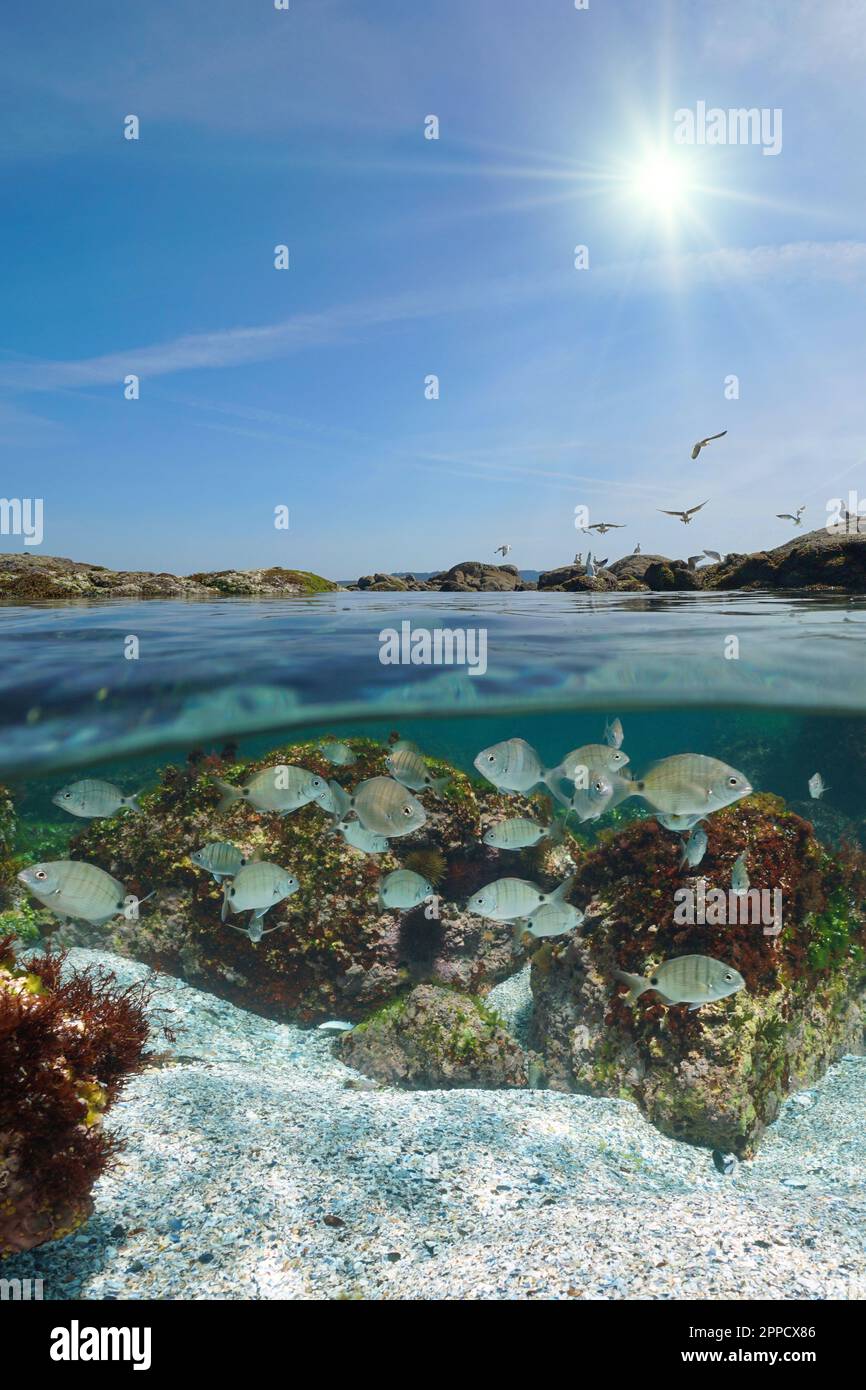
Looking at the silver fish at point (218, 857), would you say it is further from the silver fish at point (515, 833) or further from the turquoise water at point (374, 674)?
the turquoise water at point (374, 674)

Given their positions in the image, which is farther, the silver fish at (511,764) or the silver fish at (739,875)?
the silver fish at (511,764)

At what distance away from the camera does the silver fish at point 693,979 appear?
4.76 meters

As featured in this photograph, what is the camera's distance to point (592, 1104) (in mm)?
6324

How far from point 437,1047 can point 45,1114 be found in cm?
418

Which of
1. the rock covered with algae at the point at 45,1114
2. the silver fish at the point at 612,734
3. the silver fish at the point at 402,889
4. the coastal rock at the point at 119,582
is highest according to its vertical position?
the coastal rock at the point at 119,582

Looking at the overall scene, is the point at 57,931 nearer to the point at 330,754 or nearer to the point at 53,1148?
the point at 330,754

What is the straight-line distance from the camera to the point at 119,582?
1850 cm

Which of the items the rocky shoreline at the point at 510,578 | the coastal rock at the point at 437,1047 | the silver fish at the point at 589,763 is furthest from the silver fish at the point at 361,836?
the rocky shoreline at the point at 510,578

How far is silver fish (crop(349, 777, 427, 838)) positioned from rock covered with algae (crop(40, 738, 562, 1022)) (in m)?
2.92

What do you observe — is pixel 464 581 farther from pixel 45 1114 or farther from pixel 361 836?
pixel 45 1114

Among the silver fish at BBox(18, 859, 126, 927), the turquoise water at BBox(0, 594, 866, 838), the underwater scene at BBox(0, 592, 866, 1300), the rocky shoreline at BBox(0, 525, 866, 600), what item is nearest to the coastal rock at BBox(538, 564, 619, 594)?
the rocky shoreline at BBox(0, 525, 866, 600)

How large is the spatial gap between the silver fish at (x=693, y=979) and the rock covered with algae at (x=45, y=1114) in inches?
137
